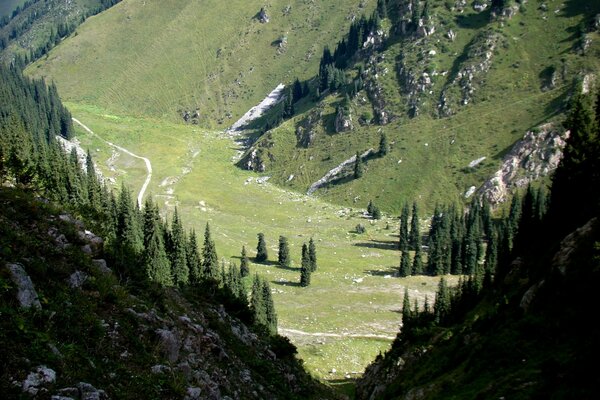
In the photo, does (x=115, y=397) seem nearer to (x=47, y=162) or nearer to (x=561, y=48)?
(x=47, y=162)

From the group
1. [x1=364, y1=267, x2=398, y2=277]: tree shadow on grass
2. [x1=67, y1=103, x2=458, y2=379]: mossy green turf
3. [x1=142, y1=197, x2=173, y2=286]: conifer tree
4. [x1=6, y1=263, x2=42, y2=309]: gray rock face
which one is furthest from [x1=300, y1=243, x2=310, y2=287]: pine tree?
[x1=6, y1=263, x2=42, y2=309]: gray rock face

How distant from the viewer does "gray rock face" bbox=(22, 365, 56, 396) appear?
13586mm

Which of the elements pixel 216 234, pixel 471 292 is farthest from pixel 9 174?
pixel 216 234

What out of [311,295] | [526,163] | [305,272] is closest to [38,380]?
[311,295]

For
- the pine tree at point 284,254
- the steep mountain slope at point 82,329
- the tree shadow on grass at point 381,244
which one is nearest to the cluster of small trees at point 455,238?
the tree shadow on grass at point 381,244

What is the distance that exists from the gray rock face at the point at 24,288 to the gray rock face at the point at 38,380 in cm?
318

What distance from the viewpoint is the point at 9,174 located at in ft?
167

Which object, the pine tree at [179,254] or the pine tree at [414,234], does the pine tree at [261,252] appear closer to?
the pine tree at [414,234]

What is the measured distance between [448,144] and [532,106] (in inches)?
1329

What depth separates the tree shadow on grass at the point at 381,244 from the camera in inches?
6403

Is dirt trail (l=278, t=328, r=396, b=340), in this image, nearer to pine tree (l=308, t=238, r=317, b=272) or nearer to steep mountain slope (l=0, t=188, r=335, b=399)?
pine tree (l=308, t=238, r=317, b=272)

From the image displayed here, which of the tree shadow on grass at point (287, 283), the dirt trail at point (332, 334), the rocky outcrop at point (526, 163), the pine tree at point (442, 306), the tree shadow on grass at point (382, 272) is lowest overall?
the dirt trail at point (332, 334)

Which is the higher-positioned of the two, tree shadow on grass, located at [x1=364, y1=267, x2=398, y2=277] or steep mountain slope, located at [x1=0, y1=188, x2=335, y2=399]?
steep mountain slope, located at [x1=0, y1=188, x2=335, y2=399]

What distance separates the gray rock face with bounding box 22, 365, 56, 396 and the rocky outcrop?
173 m
